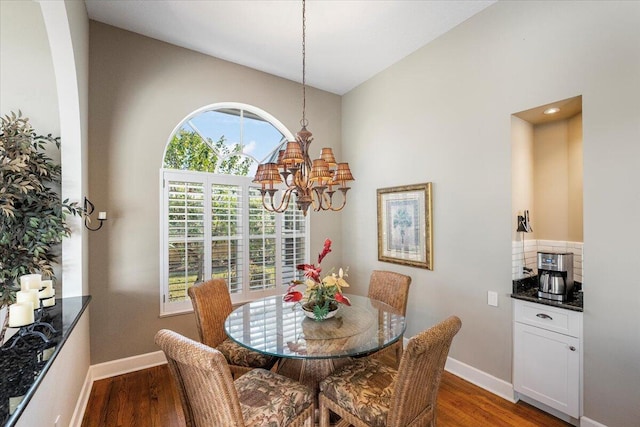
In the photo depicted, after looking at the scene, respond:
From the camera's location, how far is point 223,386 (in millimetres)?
1339

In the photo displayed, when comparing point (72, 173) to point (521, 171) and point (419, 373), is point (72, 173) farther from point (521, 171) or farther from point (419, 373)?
point (521, 171)

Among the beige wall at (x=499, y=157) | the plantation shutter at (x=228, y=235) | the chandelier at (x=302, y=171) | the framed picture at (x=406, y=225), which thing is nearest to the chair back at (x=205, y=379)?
the chandelier at (x=302, y=171)

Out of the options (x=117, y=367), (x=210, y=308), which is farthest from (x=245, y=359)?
(x=117, y=367)

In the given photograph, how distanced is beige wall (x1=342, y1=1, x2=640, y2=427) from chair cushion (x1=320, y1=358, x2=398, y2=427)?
140cm

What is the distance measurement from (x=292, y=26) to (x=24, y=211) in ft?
9.07

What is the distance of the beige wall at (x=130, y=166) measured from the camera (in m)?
2.95

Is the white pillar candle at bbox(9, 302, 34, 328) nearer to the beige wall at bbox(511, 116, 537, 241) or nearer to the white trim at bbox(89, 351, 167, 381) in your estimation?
the white trim at bbox(89, 351, 167, 381)

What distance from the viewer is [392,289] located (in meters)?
2.88

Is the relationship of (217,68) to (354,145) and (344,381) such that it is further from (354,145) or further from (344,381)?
(344,381)

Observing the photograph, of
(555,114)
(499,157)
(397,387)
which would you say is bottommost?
(397,387)

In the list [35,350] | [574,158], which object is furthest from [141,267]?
[574,158]

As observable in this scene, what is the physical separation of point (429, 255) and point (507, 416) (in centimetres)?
146

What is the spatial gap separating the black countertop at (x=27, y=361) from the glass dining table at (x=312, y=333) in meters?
0.91

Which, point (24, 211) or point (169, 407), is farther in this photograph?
point (169, 407)
